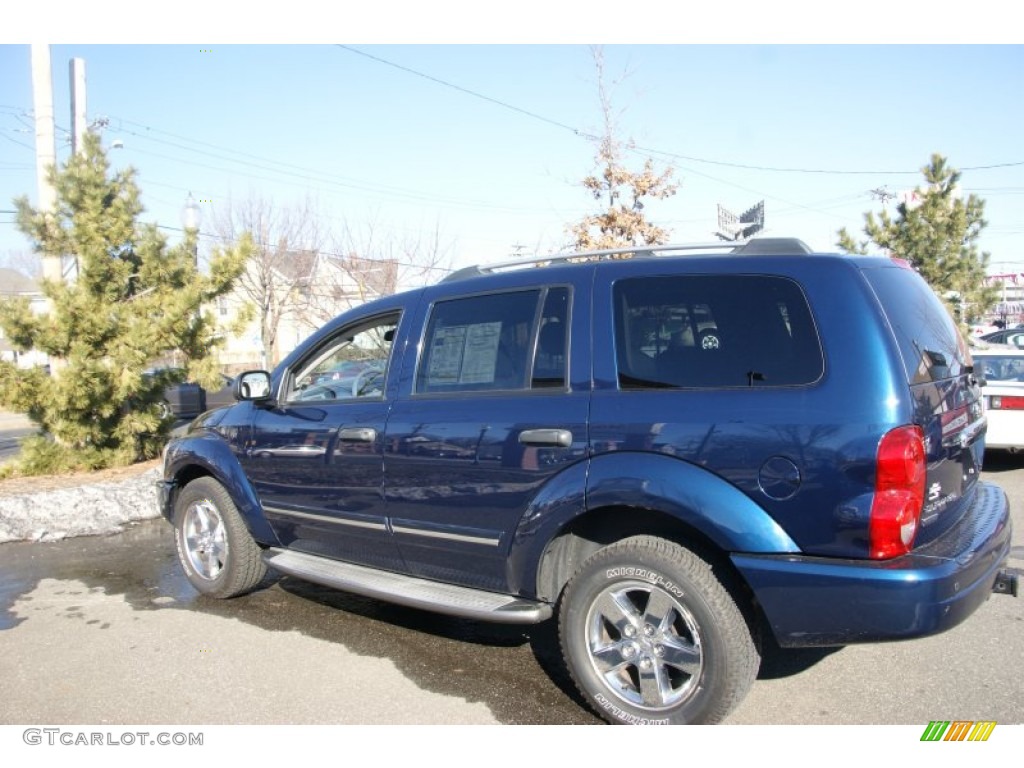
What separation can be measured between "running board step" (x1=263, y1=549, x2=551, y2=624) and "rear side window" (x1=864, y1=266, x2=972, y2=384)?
5.94 feet

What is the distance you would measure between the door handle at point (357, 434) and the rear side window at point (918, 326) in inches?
94.0

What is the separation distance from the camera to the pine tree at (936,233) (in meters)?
18.6

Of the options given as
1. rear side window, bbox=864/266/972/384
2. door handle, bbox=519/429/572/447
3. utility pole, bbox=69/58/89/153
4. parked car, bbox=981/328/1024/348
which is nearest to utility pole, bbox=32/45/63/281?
utility pole, bbox=69/58/89/153

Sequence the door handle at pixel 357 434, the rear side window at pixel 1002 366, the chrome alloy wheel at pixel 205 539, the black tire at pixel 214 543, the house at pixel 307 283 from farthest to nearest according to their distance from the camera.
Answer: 1. the house at pixel 307 283
2. the rear side window at pixel 1002 366
3. the chrome alloy wheel at pixel 205 539
4. the black tire at pixel 214 543
5. the door handle at pixel 357 434

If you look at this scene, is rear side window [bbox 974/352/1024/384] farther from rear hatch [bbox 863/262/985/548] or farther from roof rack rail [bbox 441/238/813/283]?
roof rack rail [bbox 441/238/813/283]

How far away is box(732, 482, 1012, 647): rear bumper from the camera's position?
2713mm

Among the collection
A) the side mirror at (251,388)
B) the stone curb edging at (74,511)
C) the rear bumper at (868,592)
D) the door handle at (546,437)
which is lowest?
the stone curb edging at (74,511)

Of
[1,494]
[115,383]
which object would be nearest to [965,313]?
[115,383]

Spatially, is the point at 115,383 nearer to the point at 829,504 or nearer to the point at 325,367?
the point at 325,367

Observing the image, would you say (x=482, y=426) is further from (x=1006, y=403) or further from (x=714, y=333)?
(x=1006, y=403)

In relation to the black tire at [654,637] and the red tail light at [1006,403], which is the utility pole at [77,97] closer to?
the black tire at [654,637]

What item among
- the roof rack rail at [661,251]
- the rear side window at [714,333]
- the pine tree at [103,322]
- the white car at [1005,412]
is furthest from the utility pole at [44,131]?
the white car at [1005,412]

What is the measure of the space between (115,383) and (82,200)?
2.20 metres

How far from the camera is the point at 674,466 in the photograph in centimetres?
306
